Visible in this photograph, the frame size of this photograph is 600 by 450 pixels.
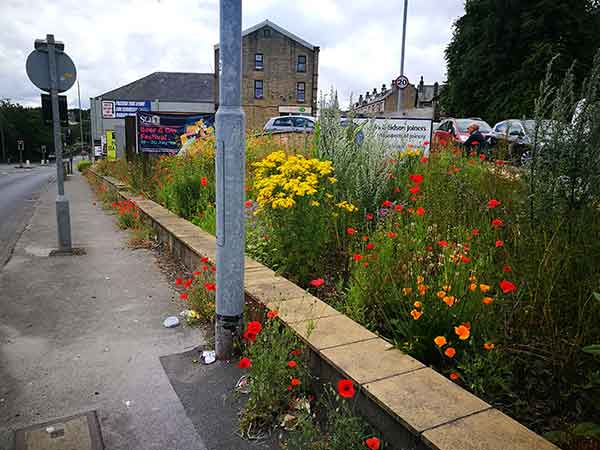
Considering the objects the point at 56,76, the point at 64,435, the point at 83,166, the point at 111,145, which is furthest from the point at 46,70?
the point at 83,166

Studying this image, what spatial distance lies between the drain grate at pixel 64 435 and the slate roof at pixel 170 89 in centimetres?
6098

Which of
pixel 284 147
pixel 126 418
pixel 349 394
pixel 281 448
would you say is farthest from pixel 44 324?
pixel 284 147

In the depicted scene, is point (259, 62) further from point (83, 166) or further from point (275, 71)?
point (83, 166)

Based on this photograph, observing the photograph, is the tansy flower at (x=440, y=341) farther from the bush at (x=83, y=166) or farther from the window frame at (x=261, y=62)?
the window frame at (x=261, y=62)

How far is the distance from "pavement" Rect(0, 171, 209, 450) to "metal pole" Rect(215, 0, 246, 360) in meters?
0.75

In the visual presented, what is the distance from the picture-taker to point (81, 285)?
5680 millimetres

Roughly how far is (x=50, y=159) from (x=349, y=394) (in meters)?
99.9

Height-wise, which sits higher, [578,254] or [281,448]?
[578,254]

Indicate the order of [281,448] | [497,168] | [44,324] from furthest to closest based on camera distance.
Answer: [497,168]
[44,324]
[281,448]

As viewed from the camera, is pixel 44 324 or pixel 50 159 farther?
pixel 50 159

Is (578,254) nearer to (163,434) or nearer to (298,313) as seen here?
(298,313)

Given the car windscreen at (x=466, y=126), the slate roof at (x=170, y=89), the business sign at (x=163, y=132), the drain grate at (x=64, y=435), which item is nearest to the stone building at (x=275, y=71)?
the slate roof at (x=170, y=89)

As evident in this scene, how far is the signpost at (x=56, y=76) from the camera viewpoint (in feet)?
22.9

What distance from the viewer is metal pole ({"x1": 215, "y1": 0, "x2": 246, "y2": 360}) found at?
307cm
